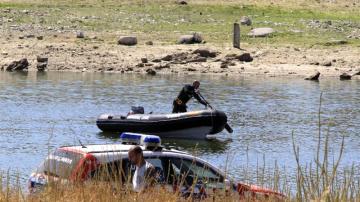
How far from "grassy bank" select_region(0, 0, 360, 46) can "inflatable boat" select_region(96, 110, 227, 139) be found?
21.8 metres

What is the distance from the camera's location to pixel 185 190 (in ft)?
38.7

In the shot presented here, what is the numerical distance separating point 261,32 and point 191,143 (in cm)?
2491

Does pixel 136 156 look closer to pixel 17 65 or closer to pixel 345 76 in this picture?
pixel 345 76

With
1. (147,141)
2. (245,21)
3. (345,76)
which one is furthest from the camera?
(245,21)

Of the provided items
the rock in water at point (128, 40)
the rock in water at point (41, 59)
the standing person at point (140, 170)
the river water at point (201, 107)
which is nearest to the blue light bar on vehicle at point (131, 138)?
the standing person at point (140, 170)

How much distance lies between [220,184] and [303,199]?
273 cm

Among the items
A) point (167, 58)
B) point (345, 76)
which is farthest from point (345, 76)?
point (167, 58)

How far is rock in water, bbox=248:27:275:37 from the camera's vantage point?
50844 millimetres

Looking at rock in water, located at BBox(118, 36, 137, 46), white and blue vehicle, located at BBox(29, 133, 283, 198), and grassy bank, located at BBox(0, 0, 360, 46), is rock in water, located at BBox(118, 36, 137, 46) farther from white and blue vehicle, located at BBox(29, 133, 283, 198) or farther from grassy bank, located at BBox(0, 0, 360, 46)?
white and blue vehicle, located at BBox(29, 133, 283, 198)

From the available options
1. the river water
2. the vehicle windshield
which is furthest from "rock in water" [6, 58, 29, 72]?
the vehicle windshield

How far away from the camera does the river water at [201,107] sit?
948 inches

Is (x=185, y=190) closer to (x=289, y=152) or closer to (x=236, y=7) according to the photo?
(x=289, y=152)

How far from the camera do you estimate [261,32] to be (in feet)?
168

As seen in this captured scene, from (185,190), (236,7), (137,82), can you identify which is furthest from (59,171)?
(236,7)
